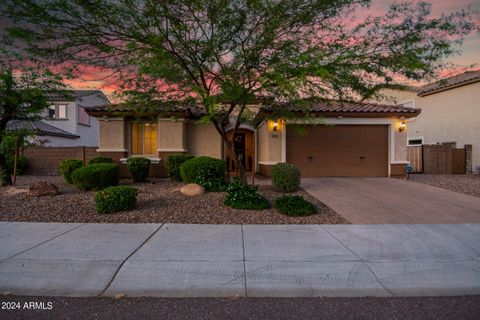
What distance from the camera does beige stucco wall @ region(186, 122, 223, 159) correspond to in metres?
13.5

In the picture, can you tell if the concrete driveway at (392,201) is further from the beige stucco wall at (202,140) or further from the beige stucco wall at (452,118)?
the beige stucco wall at (452,118)

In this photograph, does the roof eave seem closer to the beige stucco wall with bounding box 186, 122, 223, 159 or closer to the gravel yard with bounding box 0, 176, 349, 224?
the gravel yard with bounding box 0, 176, 349, 224

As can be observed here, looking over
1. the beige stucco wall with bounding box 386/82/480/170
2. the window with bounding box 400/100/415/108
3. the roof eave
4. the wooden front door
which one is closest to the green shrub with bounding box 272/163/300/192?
→ the wooden front door

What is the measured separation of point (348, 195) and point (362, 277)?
5.72 metres

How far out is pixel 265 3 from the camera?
21.4ft

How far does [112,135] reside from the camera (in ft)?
41.4

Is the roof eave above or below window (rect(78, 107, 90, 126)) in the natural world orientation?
above

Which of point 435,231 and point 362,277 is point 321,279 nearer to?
point 362,277

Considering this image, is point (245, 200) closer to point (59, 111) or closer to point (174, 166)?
point (174, 166)

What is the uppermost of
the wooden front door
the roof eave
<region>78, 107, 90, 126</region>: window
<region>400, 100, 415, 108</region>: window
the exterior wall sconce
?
the roof eave

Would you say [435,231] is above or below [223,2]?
below

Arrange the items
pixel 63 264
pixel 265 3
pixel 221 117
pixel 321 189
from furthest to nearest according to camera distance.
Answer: pixel 321 189, pixel 221 117, pixel 265 3, pixel 63 264

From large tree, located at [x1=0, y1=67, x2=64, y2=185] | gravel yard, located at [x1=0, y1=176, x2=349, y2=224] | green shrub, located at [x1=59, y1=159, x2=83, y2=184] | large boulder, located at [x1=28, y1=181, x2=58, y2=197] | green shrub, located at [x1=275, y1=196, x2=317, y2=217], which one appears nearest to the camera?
gravel yard, located at [x1=0, y1=176, x2=349, y2=224]

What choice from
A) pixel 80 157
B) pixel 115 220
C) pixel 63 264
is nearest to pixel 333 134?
pixel 115 220
